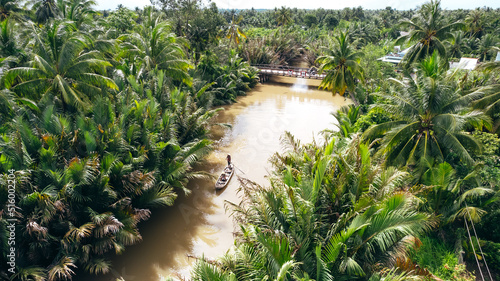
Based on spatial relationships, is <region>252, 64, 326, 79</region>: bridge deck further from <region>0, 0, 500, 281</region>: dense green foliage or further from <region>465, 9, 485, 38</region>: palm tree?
<region>465, 9, 485, 38</region>: palm tree

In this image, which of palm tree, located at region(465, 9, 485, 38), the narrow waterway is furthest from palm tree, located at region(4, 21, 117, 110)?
palm tree, located at region(465, 9, 485, 38)

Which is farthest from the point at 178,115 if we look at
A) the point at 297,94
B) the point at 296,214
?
the point at 297,94

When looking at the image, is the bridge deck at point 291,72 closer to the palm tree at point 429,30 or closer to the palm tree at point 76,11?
the palm tree at point 429,30

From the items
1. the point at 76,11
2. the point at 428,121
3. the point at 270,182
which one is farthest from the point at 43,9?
the point at 428,121

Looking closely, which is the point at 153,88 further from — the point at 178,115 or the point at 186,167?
the point at 186,167

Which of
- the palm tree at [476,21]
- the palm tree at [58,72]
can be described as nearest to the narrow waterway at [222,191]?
the palm tree at [58,72]

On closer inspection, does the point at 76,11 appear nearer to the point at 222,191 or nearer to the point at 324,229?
the point at 222,191

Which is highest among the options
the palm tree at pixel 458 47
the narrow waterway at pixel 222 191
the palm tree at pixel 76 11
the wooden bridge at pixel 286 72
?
the palm tree at pixel 76 11
